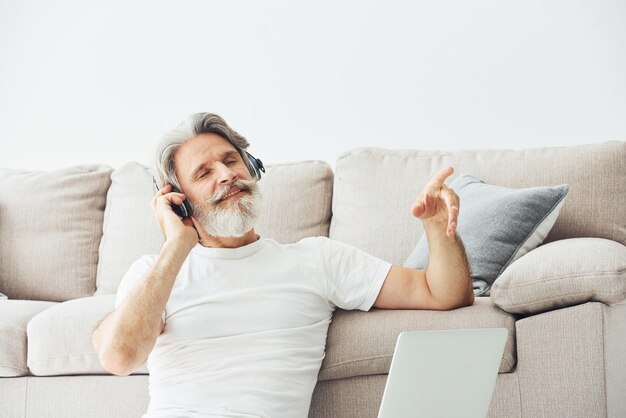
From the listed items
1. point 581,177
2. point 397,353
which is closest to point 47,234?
point 581,177

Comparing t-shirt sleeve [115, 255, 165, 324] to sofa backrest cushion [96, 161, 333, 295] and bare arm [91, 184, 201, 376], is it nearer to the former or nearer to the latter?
bare arm [91, 184, 201, 376]

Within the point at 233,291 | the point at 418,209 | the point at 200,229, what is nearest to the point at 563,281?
the point at 418,209

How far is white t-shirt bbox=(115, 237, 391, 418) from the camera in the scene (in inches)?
67.2

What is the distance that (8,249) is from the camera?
296 centimetres

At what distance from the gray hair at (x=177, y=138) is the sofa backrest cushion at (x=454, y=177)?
2.22ft

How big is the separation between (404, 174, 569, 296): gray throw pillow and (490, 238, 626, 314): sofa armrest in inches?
11.1

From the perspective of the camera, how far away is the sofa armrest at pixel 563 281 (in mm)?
1752

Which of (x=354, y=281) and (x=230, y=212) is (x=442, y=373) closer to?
(x=354, y=281)

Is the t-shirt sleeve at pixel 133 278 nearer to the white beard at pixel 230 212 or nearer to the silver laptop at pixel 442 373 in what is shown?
the white beard at pixel 230 212

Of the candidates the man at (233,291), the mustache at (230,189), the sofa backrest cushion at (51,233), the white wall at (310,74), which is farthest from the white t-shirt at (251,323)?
the white wall at (310,74)

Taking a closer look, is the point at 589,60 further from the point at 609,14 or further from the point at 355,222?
the point at 355,222

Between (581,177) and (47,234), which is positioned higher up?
(581,177)

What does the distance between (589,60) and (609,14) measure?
0.63 ft

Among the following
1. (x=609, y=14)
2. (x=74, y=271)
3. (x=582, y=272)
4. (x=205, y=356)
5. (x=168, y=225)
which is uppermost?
(x=609, y=14)
